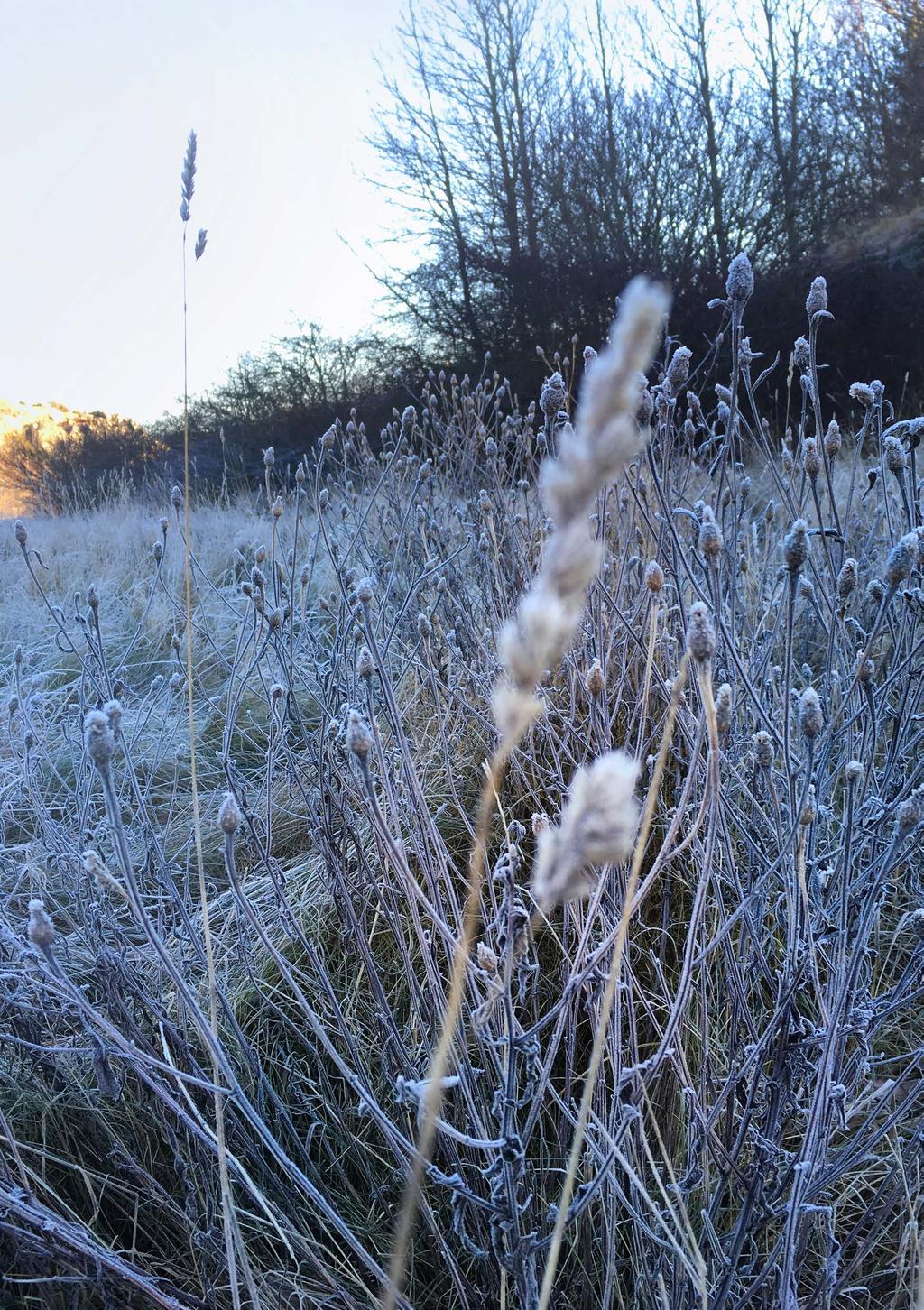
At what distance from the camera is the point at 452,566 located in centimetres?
268

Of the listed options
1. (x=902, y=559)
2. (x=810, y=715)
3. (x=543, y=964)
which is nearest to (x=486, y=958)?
(x=810, y=715)

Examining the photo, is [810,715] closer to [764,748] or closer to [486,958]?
[764,748]

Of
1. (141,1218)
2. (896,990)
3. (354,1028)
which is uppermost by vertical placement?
(896,990)

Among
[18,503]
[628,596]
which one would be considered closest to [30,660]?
[628,596]

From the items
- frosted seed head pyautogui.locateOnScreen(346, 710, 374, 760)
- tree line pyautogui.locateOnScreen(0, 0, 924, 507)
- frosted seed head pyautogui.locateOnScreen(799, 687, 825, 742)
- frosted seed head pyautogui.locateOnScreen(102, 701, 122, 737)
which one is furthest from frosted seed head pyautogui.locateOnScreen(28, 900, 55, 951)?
tree line pyautogui.locateOnScreen(0, 0, 924, 507)

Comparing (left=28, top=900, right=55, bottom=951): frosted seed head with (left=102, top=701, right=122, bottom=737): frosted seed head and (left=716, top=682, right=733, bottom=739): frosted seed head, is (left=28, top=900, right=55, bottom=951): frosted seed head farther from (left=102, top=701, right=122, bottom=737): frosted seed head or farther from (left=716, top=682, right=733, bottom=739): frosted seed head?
(left=716, top=682, right=733, bottom=739): frosted seed head

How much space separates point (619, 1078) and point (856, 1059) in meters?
0.41

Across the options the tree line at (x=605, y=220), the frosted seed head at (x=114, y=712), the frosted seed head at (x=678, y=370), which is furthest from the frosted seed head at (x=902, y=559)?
the tree line at (x=605, y=220)

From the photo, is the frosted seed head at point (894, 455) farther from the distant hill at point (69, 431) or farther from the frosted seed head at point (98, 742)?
the distant hill at point (69, 431)

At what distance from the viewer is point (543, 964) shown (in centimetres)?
159

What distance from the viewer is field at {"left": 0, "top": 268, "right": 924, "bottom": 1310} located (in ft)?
2.51

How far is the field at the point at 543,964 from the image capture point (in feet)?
2.51

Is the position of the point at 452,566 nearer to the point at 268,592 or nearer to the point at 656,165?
the point at 268,592

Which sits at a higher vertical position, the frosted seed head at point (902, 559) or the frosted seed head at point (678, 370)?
the frosted seed head at point (678, 370)
